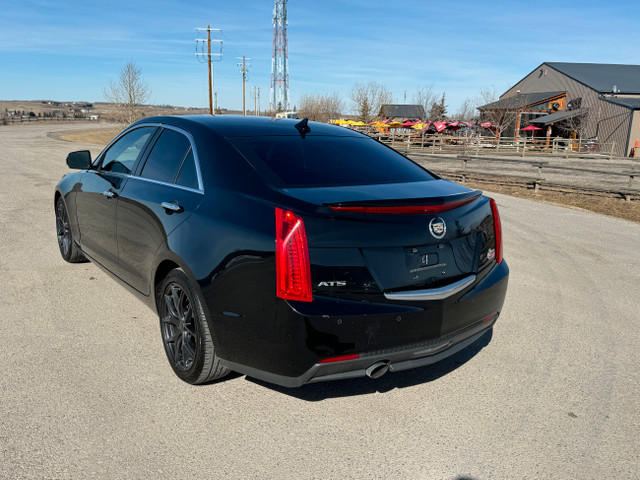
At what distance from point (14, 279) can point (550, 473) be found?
16.7ft

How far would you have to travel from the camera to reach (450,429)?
2986 millimetres

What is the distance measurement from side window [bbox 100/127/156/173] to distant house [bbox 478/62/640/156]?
153 ft

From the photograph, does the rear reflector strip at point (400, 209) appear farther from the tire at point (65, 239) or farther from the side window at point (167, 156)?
the tire at point (65, 239)

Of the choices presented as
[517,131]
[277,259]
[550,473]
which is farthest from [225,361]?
[517,131]

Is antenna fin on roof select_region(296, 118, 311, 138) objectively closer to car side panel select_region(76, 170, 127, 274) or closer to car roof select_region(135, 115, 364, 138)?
car roof select_region(135, 115, 364, 138)

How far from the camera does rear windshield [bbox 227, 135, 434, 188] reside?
3.20 m

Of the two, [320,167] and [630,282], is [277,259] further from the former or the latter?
[630,282]

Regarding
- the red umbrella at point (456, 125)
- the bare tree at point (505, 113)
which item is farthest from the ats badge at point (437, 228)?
the red umbrella at point (456, 125)

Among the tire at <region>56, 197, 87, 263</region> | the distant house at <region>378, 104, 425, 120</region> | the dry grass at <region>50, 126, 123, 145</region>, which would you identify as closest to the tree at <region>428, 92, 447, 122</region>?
the distant house at <region>378, 104, 425, 120</region>

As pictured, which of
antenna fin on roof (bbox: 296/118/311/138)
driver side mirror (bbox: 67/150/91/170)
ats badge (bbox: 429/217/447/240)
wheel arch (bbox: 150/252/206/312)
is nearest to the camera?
ats badge (bbox: 429/217/447/240)

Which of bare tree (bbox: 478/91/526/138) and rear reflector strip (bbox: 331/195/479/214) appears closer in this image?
rear reflector strip (bbox: 331/195/479/214)

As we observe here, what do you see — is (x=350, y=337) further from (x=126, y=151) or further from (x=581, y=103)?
(x=581, y=103)

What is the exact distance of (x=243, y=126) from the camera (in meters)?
3.78

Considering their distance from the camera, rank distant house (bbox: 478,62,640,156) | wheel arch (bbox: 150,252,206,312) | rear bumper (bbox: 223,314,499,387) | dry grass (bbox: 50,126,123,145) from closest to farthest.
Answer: rear bumper (bbox: 223,314,499,387), wheel arch (bbox: 150,252,206,312), dry grass (bbox: 50,126,123,145), distant house (bbox: 478,62,640,156)
